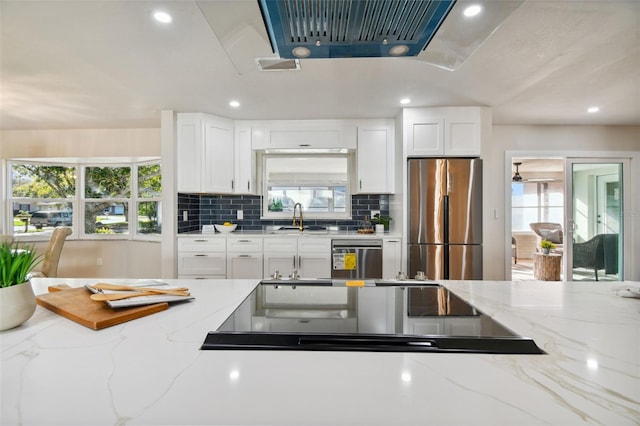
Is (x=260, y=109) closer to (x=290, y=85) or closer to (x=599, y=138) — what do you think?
(x=290, y=85)

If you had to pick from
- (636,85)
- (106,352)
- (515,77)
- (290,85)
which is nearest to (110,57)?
(290,85)

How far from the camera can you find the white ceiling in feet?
5.77

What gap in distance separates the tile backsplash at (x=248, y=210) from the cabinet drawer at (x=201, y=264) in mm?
636

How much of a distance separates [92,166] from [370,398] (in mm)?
5291

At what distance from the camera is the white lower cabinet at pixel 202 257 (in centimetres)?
352

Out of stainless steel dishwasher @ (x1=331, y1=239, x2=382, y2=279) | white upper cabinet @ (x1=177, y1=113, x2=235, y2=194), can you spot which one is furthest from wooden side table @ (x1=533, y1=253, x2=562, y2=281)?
white upper cabinet @ (x1=177, y1=113, x2=235, y2=194)

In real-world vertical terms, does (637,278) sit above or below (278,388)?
Answer: below

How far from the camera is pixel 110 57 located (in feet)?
7.47

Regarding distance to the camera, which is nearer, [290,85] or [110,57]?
[110,57]

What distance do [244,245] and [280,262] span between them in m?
0.48

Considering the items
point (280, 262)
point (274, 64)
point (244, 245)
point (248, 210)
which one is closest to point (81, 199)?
point (248, 210)

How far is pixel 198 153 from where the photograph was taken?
11.5 feet

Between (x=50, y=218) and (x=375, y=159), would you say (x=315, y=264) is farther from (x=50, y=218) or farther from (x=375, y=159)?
(x=50, y=218)

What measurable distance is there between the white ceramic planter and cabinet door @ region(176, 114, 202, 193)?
2.89 m
